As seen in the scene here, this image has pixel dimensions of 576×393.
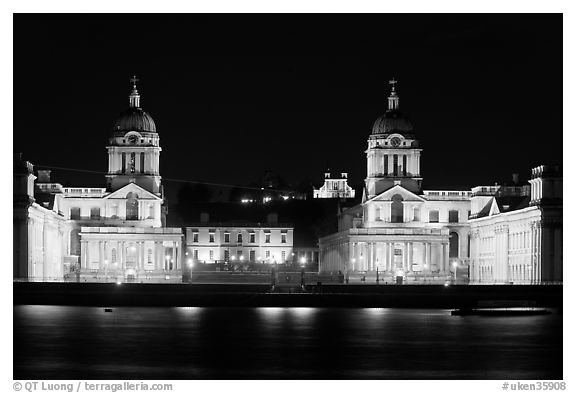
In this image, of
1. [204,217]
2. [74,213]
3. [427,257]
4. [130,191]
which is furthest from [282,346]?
[204,217]

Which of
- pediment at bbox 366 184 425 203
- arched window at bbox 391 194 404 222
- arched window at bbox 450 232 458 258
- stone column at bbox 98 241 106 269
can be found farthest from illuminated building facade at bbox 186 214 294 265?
stone column at bbox 98 241 106 269

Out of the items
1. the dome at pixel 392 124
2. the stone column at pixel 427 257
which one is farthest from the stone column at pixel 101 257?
the stone column at pixel 427 257

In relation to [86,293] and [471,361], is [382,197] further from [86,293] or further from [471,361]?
[471,361]

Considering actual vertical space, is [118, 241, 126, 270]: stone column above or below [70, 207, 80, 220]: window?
below

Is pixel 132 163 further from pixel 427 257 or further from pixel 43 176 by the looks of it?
pixel 427 257

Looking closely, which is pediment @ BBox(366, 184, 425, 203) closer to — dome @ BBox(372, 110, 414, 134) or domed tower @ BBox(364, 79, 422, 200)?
domed tower @ BBox(364, 79, 422, 200)

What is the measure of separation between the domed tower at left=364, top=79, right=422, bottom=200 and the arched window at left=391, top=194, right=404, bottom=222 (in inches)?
59.0

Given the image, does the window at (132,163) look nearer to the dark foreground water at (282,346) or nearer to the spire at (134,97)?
the spire at (134,97)

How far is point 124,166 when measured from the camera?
15788 cm

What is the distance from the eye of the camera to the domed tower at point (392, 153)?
15788 centimetres

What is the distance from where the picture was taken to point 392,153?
15838 cm

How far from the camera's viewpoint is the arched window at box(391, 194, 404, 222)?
15850 cm

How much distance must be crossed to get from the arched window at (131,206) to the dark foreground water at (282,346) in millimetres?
70148

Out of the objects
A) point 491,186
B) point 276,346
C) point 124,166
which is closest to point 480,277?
point 491,186
